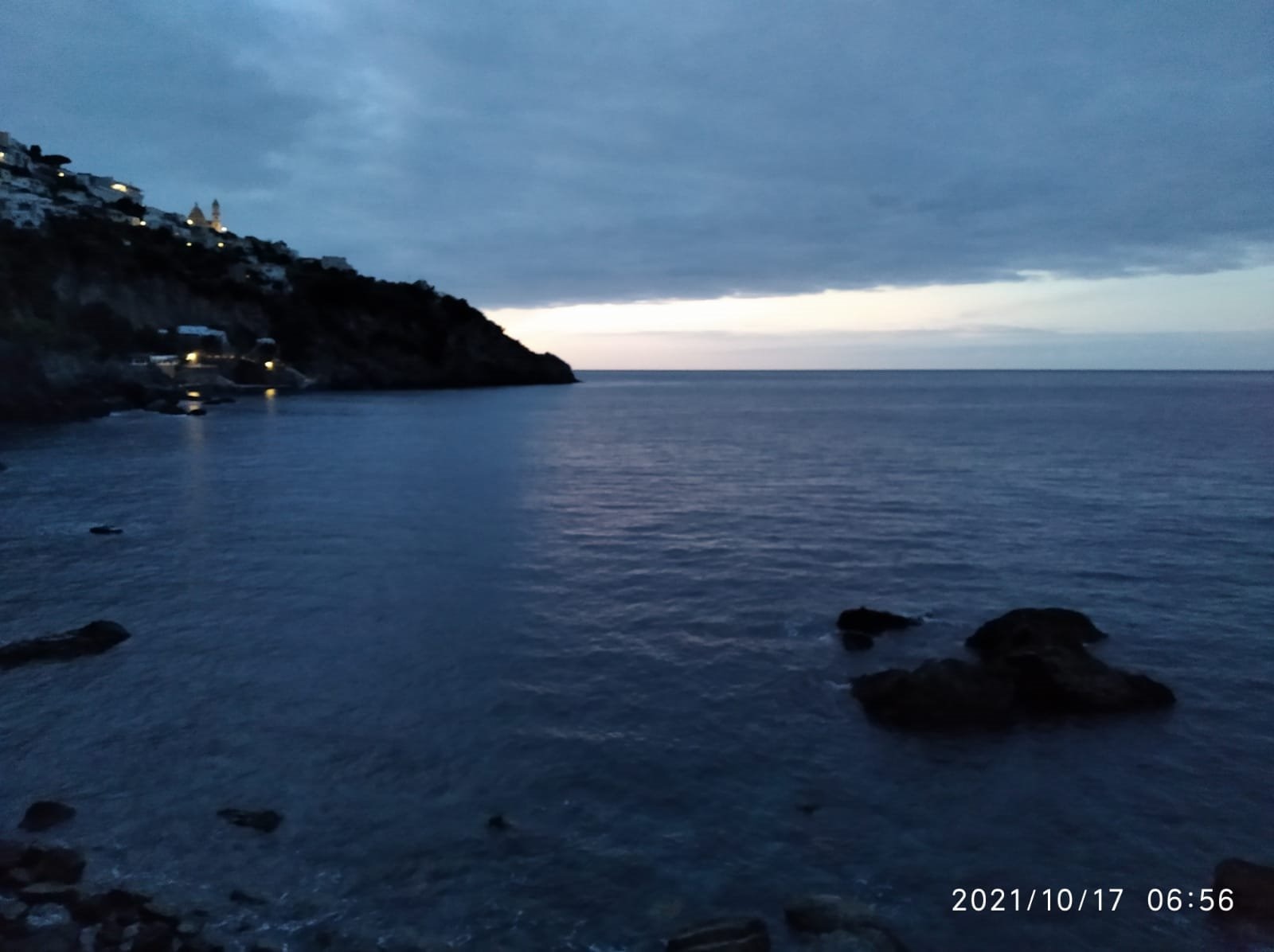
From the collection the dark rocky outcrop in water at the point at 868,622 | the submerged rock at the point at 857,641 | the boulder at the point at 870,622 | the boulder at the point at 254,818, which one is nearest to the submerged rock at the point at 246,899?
the boulder at the point at 254,818

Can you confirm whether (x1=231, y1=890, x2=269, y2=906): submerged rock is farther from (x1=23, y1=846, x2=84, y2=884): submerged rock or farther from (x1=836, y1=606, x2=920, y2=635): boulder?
(x1=836, y1=606, x2=920, y2=635): boulder

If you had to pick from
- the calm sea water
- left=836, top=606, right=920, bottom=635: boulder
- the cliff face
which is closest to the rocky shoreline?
the calm sea water

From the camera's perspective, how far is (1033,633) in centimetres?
1847

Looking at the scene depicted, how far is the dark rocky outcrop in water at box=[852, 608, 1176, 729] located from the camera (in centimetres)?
1619

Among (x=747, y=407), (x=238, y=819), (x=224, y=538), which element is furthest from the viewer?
(x=747, y=407)

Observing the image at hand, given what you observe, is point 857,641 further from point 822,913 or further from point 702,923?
point 702,923

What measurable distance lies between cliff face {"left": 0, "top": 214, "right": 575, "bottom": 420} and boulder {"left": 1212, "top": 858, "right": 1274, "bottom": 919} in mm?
80989

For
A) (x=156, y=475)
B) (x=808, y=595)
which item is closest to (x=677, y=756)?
(x=808, y=595)

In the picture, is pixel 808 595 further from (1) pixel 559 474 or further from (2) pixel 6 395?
(2) pixel 6 395

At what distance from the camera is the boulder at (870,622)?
21.0 meters

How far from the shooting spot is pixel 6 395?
223ft

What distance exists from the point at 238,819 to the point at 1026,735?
44.1 feet

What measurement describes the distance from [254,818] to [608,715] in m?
6.40

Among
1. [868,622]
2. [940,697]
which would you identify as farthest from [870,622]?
[940,697]
